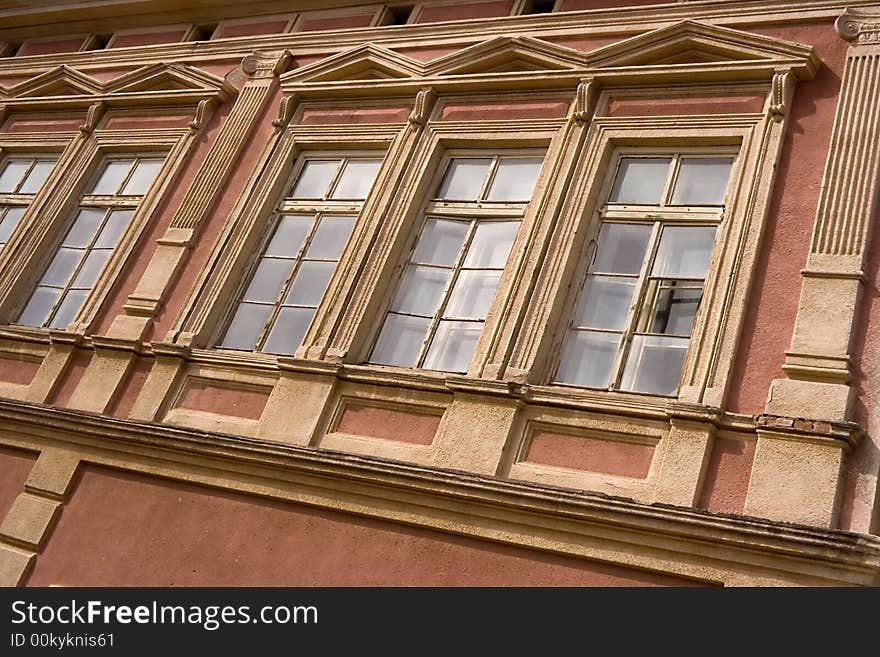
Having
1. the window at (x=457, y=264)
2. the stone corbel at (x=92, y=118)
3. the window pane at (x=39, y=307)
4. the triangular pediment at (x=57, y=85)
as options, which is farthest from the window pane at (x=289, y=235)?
the triangular pediment at (x=57, y=85)

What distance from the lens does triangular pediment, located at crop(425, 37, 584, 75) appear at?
729 centimetres

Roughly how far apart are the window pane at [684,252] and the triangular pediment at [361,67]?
2710 mm

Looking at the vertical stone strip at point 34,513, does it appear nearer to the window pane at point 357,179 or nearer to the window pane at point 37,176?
the window pane at point 357,179

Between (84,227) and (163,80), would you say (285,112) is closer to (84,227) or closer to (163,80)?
(163,80)

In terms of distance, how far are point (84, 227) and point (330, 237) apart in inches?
109

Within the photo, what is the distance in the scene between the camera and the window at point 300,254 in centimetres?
725

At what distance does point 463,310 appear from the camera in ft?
21.9

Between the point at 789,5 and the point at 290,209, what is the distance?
4.08 meters

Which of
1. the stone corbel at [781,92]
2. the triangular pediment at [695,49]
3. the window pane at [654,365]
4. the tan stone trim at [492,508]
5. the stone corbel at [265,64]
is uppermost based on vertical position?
the stone corbel at [265,64]

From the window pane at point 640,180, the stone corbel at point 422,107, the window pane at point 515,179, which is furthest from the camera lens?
the stone corbel at point 422,107

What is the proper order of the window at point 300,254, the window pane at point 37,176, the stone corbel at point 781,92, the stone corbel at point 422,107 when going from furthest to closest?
the window pane at point 37,176, the stone corbel at point 422,107, the window at point 300,254, the stone corbel at point 781,92


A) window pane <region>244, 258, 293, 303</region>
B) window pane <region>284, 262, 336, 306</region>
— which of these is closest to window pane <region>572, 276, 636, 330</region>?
window pane <region>284, 262, 336, 306</region>

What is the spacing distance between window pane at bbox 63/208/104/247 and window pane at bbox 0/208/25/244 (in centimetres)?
71
